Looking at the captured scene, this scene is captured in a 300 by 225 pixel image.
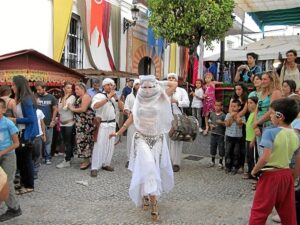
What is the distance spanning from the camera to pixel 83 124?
764cm

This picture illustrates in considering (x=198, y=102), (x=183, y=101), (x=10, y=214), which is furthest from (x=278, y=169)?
(x=198, y=102)

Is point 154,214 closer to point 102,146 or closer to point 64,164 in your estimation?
point 102,146

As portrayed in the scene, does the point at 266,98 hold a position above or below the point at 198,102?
above

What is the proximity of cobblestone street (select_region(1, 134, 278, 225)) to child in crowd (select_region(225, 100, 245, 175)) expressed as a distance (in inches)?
11.2

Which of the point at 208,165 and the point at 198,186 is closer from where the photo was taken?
the point at 198,186

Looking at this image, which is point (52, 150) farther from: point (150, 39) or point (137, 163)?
point (150, 39)

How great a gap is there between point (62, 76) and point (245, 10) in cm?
918

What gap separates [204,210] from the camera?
17.6ft

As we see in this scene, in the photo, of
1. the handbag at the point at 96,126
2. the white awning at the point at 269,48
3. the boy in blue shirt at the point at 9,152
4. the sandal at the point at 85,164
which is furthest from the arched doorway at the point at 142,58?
the boy in blue shirt at the point at 9,152

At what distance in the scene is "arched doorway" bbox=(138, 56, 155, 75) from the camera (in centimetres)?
1775

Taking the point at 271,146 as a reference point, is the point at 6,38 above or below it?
above

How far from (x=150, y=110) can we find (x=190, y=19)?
9.49 metres

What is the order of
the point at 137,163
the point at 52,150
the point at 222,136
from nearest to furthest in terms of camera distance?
the point at 137,163 → the point at 222,136 → the point at 52,150

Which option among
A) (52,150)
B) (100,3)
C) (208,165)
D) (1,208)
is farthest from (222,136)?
(100,3)
